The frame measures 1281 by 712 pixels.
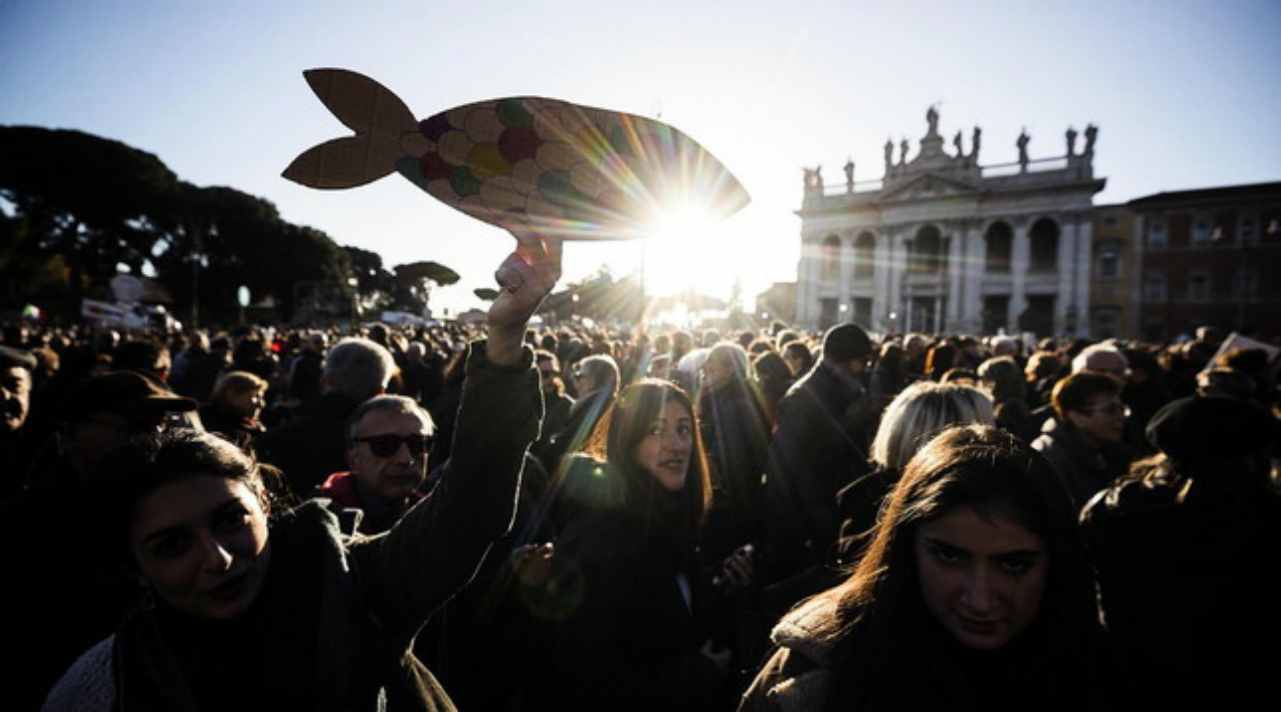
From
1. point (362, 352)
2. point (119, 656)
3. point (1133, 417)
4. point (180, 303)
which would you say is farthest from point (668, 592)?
point (180, 303)

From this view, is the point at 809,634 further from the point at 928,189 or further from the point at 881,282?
the point at 928,189

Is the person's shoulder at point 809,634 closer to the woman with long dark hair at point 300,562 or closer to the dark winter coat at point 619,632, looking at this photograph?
the woman with long dark hair at point 300,562

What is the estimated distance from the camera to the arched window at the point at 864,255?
49875mm

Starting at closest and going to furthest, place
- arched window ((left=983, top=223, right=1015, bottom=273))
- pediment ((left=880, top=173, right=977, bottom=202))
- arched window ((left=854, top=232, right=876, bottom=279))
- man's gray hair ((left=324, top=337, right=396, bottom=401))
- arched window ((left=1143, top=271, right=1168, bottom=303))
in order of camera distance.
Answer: man's gray hair ((left=324, top=337, right=396, bottom=401)) → arched window ((left=1143, top=271, right=1168, bottom=303)) → pediment ((left=880, top=173, right=977, bottom=202)) → arched window ((left=983, top=223, right=1015, bottom=273)) → arched window ((left=854, top=232, right=876, bottom=279))

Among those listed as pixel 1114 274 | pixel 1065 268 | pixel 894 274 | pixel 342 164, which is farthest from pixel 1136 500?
pixel 1114 274

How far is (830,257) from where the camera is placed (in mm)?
51719

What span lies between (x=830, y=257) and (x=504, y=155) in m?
53.1

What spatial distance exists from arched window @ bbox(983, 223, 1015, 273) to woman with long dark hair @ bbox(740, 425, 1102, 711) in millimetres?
50360

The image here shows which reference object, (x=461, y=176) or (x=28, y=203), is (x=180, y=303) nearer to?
(x=28, y=203)

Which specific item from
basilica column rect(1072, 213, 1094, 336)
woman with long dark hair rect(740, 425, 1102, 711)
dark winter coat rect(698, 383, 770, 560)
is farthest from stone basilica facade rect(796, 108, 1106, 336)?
woman with long dark hair rect(740, 425, 1102, 711)

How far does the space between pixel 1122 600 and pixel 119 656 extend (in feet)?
9.96

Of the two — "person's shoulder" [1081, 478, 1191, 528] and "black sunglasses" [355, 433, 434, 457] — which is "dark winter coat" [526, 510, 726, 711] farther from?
"person's shoulder" [1081, 478, 1191, 528]

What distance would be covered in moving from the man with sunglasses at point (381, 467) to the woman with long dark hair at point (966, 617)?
1652 mm

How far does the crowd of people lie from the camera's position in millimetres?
1402
